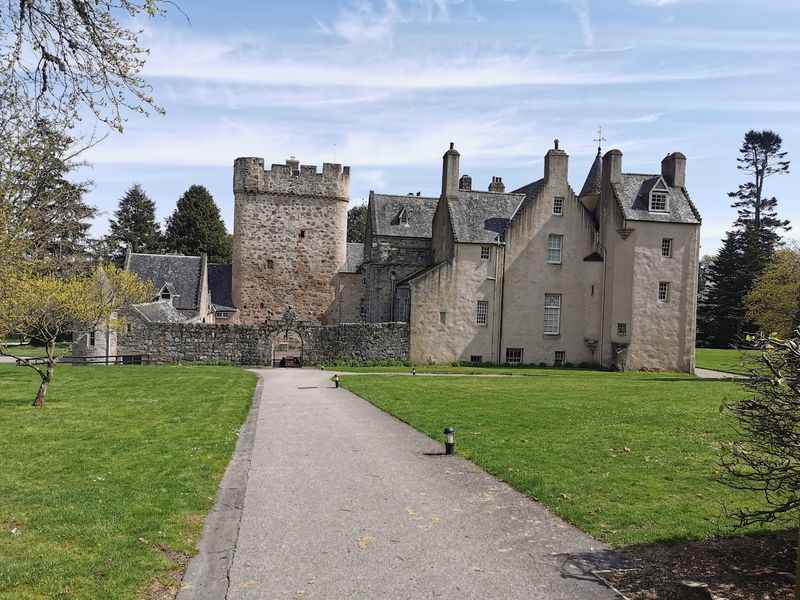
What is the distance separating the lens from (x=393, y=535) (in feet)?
26.0

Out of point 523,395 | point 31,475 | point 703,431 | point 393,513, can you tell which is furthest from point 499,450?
point 523,395

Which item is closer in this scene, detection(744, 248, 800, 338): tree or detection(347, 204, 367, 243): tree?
detection(744, 248, 800, 338): tree

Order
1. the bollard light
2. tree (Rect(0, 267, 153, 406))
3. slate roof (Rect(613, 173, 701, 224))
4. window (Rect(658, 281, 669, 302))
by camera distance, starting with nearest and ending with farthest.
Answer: the bollard light
tree (Rect(0, 267, 153, 406))
slate roof (Rect(613, 173, 701, 224))
window (Rect(658, 281, 669, 302))

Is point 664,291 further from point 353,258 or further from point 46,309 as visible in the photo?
point 46,309

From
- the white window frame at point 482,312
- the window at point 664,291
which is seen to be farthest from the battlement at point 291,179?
the window at point 664,291

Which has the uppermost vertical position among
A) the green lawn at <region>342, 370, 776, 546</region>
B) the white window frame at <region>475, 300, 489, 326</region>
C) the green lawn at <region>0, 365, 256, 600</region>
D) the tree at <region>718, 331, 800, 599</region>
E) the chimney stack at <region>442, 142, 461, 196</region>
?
the chimney stack at <region>442, 142, 461, 196</region>

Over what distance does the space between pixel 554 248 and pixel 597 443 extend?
26569 millimetres

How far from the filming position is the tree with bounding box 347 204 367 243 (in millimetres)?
86500

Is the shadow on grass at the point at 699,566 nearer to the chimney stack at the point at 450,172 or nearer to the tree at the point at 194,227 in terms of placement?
the chimney stack at the point at 450,172

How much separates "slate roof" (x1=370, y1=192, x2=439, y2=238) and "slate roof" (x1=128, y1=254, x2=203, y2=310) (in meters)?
14.7

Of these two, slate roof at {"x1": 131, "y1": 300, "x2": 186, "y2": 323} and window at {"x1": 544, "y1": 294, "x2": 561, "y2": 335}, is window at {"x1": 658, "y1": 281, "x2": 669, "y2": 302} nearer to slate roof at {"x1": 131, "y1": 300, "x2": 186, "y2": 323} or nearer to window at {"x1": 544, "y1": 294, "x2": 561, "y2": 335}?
window at {"x1": 544, "y1": 294, "x2": 561, "y2": 335}

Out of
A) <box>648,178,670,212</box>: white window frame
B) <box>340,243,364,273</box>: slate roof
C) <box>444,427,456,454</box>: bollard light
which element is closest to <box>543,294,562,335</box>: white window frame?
<box>648,178,670,212</box>: white window frame

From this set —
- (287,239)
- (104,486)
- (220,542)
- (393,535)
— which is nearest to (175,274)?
(287,239)

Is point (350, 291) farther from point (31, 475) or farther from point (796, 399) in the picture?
point (796, 399)
